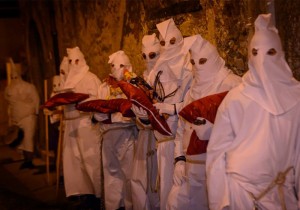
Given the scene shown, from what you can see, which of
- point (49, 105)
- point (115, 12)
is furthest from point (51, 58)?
point (49, 105)

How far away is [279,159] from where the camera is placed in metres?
2.88

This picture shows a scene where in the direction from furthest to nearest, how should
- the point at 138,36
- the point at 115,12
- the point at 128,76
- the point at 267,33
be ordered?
the point at 115,12
the point at 138,36
the point at 128,76
the point at 267,33

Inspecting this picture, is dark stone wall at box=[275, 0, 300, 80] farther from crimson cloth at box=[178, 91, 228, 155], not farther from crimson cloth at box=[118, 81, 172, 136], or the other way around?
crimson cloth at box=[118, 81, 172, 136]

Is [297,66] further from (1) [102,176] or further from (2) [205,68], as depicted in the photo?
(1) [102,176]

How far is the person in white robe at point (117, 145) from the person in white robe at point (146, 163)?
53 cm

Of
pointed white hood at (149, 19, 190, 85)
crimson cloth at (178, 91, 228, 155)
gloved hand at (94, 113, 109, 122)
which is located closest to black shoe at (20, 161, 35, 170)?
gloved hand at (94, 113, 109, 122)

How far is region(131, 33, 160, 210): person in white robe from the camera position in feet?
15.4

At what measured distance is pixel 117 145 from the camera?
554cm

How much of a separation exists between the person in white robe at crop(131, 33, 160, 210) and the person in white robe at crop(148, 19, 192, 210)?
0.31m

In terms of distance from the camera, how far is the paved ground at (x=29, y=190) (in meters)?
6.74

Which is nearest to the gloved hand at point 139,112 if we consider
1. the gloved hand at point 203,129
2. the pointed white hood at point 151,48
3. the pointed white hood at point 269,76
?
the pointed white hood at point 151,48

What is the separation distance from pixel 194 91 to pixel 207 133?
471mm

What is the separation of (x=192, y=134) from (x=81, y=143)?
2962 mm

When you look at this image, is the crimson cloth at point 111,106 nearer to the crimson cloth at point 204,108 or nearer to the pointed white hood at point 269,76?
the crimson cloth at point 204,108
